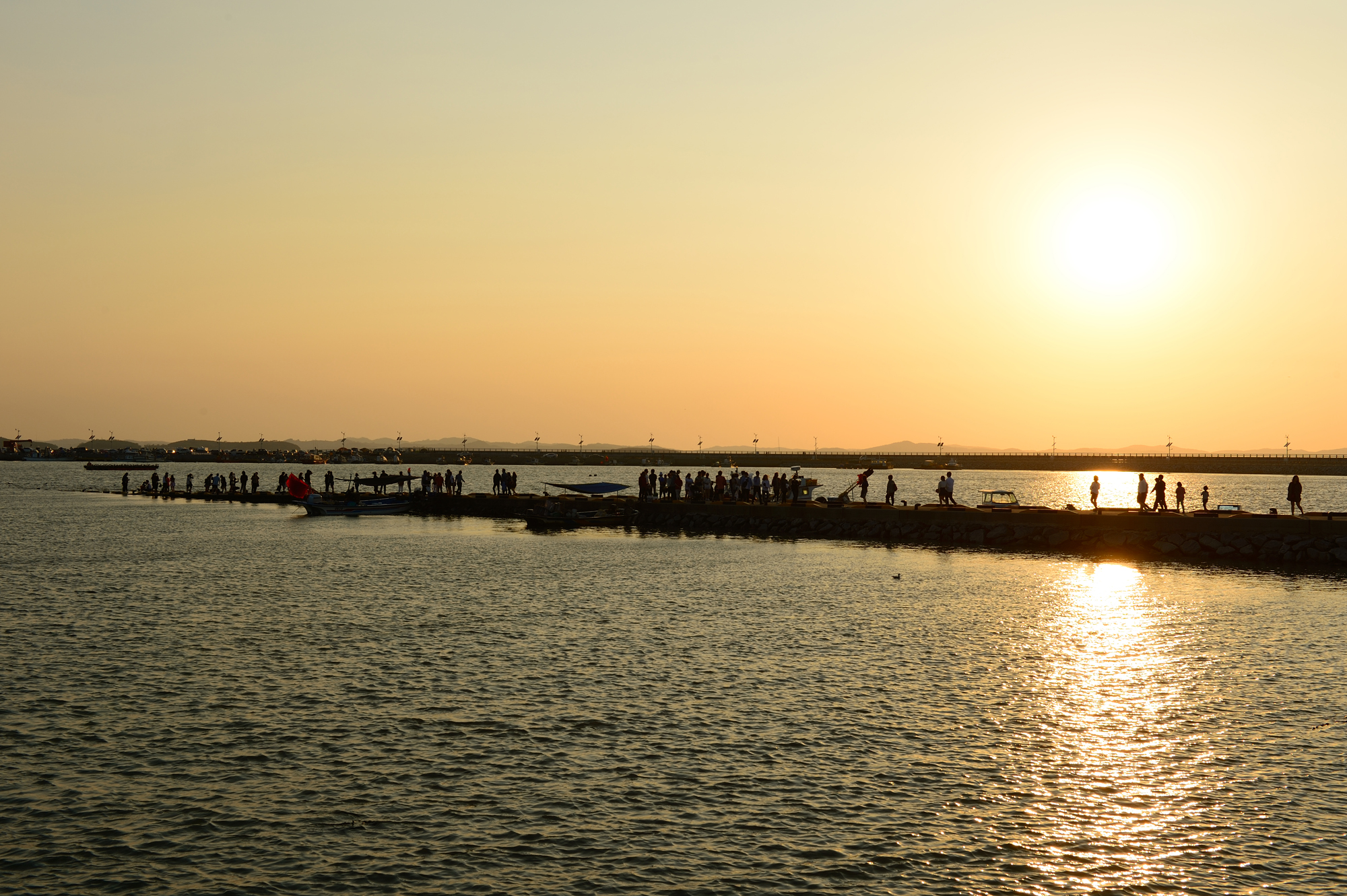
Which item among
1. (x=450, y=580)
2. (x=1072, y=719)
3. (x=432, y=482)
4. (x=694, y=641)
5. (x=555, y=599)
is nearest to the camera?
(x=1072, y=719)

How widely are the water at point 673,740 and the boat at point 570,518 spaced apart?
33721 millimetres

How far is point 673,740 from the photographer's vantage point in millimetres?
18953

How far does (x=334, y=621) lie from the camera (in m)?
32.2

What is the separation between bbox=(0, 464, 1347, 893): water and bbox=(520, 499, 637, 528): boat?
33721 mm

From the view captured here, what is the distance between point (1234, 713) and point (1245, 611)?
15.0 m

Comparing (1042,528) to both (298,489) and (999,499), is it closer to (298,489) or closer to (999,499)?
(999,499)

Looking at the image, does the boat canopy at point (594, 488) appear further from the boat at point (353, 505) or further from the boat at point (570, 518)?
the boat at point (353, 505)

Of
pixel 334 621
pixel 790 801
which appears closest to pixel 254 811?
pixel 790 801

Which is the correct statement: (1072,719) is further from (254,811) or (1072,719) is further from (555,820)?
(254,811)

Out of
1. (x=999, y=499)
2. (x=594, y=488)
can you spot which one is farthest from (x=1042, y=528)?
(x=594, y=488)

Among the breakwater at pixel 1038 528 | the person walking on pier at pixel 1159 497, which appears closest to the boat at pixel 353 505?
the breakwater at pixel 1038 528

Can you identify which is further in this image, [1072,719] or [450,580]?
[450,580]

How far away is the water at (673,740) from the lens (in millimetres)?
13539

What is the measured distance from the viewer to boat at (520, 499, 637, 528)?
73.1m
